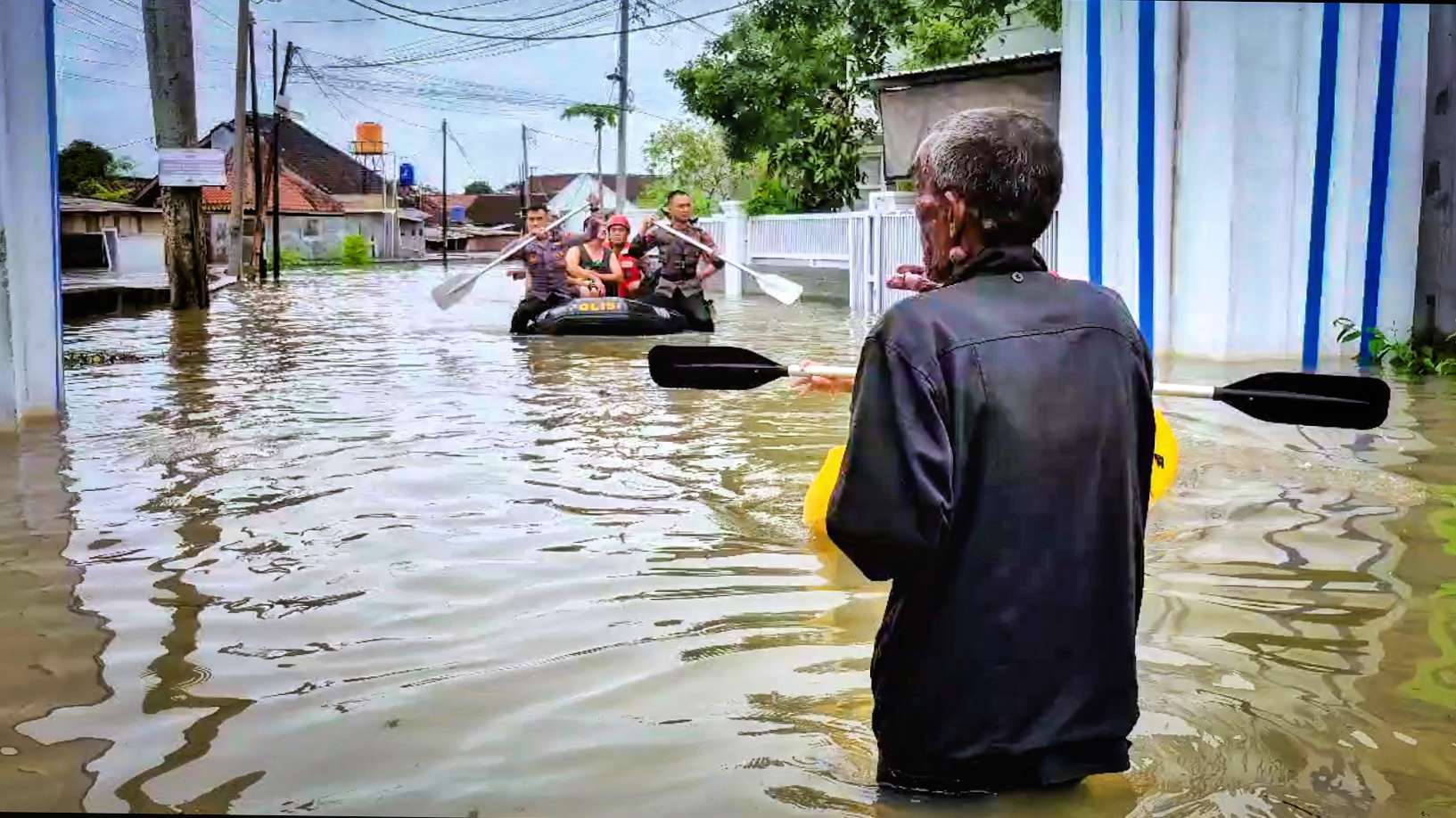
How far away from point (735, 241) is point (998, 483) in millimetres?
23974

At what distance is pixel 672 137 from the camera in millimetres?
41375

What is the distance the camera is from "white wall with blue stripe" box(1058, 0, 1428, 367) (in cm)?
1118

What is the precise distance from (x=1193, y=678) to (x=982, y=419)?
203cm

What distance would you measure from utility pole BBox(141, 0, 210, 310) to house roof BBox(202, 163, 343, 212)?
37.4 metres

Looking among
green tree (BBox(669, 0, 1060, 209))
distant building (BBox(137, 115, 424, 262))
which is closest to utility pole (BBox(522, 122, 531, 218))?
distant building (BBox(137, 115, 424, 262))

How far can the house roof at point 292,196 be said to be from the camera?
5681cm

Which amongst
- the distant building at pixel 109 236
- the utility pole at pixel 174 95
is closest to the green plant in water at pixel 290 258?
the distant building at pixel 109 236

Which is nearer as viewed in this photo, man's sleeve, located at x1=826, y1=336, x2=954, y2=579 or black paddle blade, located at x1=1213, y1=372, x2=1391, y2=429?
man's sleeve, located at x1=826, y1=336, x2=954, y2=579

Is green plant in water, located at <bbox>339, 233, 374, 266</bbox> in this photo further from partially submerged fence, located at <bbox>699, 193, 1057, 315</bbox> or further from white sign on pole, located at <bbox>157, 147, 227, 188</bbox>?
white sign on pole, located at <bbox>157, 147, 227, 188</bbox>

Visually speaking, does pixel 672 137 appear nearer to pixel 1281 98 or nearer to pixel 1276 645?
pixel 1281 98

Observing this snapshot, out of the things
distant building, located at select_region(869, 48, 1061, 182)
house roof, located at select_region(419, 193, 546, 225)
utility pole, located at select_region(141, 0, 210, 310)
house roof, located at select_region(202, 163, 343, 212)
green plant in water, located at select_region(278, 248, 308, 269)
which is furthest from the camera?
house roof, located at select_region(419, 193, 546, 225)

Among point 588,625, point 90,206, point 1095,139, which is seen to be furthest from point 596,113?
point 588,625

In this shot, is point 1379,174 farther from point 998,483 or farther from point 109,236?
point 109,236

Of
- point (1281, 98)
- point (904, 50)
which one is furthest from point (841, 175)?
point (1281, 98)
